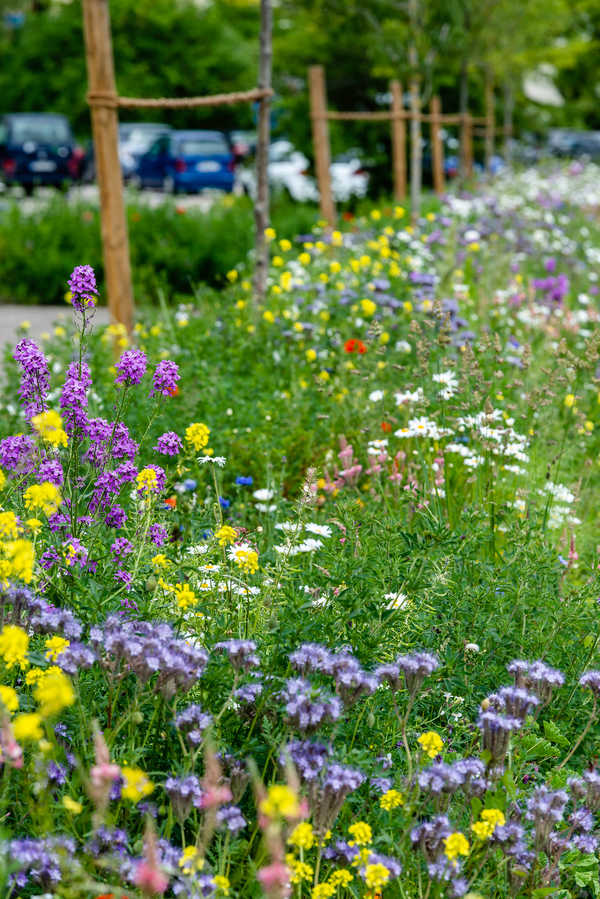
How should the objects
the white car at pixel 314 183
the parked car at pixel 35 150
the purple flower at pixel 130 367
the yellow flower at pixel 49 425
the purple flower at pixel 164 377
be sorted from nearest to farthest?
the yellow flower at pixel 49 425 → the purple flower at pixel 130 367 → the purple flower at pixel 164 377 → the white car at pixel 314 183 → the parked car at pixel 35 150

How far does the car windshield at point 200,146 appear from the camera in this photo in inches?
983

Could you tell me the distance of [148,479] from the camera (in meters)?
2.67

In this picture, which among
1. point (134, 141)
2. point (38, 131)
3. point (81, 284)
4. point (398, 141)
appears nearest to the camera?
point (81, 284)

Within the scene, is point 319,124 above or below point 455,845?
above

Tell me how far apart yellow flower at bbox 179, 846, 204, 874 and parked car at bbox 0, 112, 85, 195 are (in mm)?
24985

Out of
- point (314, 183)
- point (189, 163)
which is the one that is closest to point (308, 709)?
point (314, 183)

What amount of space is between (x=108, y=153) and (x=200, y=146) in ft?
64.8

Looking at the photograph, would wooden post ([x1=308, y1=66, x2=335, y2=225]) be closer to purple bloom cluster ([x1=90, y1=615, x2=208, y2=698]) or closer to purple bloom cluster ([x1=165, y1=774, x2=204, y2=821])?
purple bloom cluster ([x1=90, y1=615, x2=208, y2=698])

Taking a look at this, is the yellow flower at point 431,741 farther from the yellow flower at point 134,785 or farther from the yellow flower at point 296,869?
the yellow flower at point 134,785

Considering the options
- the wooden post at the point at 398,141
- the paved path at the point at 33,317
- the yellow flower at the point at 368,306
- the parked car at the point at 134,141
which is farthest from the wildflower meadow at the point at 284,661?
the parked car at the point at 134,141

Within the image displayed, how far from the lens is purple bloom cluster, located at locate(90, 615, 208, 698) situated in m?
2.01

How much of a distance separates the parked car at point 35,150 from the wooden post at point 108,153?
20029 mm

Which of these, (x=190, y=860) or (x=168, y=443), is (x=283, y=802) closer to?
(x=190, y=860)

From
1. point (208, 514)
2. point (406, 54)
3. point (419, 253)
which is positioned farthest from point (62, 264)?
point (208, 514)
